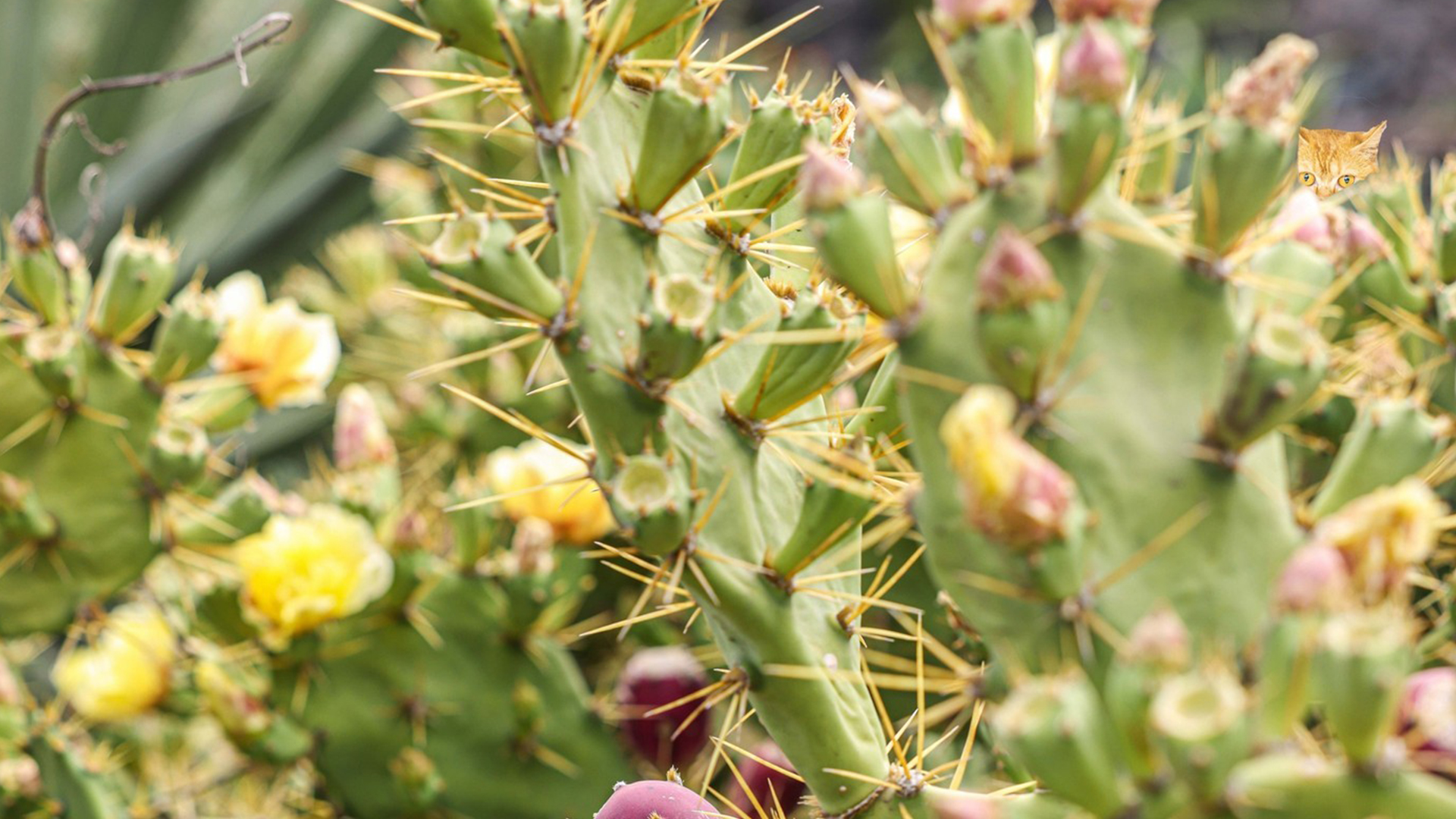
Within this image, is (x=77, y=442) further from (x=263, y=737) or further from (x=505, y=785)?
(x=505, y=785)

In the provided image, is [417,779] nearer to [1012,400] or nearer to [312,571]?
[312,571]

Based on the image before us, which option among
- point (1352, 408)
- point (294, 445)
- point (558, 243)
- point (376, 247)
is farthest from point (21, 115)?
point (1352, 408)

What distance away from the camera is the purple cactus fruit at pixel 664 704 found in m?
1.21

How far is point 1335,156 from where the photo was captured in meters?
0.84

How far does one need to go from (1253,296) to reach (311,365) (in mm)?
1005

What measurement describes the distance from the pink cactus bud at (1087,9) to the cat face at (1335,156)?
0.94ft

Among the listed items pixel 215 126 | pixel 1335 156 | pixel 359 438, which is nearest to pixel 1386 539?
pixel 1335 156

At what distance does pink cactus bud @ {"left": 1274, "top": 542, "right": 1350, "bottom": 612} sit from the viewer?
1.57 feet

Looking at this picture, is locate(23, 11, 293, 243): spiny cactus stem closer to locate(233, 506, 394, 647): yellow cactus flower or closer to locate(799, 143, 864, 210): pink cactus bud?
locate(233, 506, 394, 647): yellow cactus flower

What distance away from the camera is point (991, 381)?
0.59m

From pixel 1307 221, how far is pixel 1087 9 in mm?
237

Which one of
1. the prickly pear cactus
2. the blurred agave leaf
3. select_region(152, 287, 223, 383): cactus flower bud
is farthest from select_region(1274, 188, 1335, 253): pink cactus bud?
the blurred agave leaf

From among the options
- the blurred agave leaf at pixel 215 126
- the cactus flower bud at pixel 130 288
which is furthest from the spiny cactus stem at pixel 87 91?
the blurred agave leaf at pixel 215 126

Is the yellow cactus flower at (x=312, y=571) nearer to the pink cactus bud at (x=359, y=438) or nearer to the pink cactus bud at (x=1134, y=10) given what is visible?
the pink cactus bud at (x=359, y=438)
